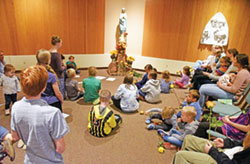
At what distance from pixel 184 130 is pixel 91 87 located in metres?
2.04

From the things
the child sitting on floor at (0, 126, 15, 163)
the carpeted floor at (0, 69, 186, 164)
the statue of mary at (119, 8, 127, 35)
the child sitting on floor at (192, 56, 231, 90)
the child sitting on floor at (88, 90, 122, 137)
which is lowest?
the carpeted floor at (0, 69, 186, 164)

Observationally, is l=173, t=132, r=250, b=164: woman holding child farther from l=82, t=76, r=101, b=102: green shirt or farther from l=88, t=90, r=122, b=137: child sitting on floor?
l=82, t=76, r=101, b=102: green shirt

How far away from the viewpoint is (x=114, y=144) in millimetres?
2477

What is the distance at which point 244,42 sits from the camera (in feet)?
17.2

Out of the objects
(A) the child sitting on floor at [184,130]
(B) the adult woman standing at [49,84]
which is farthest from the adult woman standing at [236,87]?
(B) the adult woman standing at [49,84]

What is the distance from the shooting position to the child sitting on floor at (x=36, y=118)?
1.07 metres

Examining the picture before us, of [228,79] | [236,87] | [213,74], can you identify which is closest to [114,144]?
[236,87]

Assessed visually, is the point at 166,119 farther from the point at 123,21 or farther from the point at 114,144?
the point at 123,21

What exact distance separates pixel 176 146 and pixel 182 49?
14.4ft

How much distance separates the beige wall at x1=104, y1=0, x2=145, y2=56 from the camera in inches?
258

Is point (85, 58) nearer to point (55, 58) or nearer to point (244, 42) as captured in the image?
point (55, 58)

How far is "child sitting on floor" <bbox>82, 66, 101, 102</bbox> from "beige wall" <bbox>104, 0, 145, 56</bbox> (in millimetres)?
3468

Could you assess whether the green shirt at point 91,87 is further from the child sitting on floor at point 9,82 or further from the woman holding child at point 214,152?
the woman holding child at point 214,152

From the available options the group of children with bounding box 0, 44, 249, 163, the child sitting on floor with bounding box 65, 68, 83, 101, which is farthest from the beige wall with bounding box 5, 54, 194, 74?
the child sitting on floor with bounding box 65, 68, 83, 101
